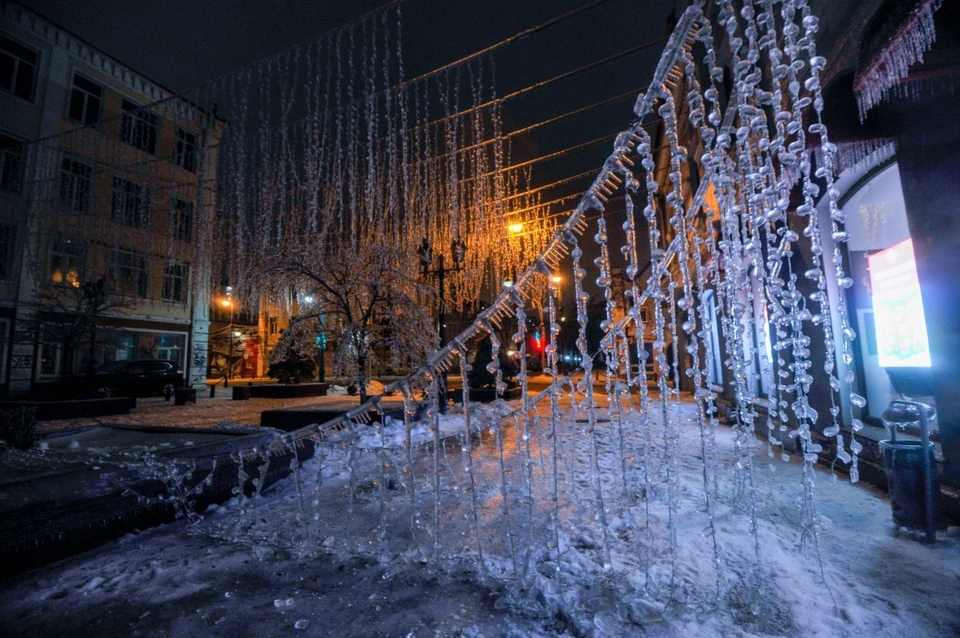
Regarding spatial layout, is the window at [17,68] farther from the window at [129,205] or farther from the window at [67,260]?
the window at [67,260]

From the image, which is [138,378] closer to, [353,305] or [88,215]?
[88,215]

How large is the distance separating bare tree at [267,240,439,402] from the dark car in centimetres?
1096

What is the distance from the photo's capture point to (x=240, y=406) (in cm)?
1566

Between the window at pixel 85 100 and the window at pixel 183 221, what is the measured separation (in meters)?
4.89

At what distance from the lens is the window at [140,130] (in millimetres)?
21281

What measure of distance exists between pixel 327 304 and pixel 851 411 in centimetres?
1106

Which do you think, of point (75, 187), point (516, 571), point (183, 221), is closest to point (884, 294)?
point (516, 571)

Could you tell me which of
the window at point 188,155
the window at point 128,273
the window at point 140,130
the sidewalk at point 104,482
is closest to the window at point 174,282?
the window at point 128,273

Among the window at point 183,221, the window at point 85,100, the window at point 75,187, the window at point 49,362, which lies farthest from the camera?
the window at point 183,221

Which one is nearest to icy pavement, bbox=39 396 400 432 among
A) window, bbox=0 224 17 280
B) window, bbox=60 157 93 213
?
window, bbox=0 224 17 280

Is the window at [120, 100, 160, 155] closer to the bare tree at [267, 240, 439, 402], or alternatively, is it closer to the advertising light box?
the bare tree at [267, 240, 439, 402]

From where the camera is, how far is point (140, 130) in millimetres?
21953

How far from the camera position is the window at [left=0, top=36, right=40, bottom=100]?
17.7 meters

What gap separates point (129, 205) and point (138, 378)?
354 inches
